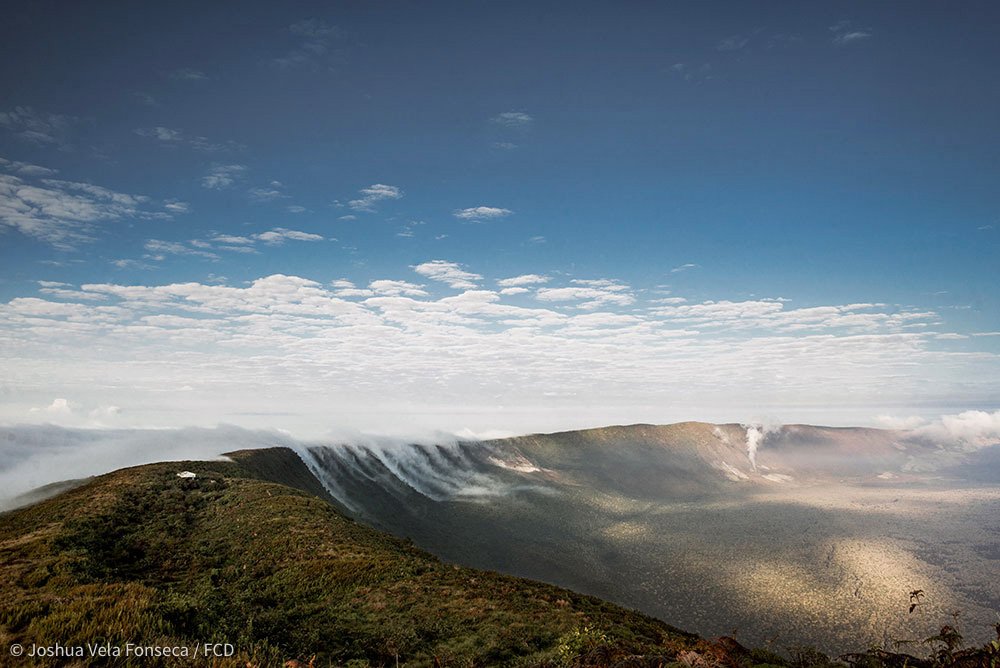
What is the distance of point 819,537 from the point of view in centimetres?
18038

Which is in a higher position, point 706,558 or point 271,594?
point 271,594

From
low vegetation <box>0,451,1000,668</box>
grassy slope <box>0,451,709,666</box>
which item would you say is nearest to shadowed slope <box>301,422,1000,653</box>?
grassy slope <box>0,451,709,666</box>

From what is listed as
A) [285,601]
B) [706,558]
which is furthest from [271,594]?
[706,558]

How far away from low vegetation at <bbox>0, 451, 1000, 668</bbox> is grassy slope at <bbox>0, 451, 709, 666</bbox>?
3.8 inches

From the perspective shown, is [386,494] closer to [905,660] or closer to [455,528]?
[455,528]

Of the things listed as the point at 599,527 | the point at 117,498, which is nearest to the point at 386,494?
the point at 599,527

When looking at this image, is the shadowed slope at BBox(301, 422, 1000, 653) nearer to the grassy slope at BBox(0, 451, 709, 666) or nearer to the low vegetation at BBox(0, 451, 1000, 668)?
the grassy slope at BBox(0, 451, 709, 666)

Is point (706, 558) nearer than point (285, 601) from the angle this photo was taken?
No

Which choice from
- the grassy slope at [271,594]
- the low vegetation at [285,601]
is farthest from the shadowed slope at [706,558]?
the low vegetation at [285,601]

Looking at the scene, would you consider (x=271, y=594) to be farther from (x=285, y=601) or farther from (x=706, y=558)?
(x=706, y=558)

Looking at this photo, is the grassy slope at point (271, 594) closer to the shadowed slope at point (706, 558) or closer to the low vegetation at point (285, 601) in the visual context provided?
the low vegetation at point (285, 601)

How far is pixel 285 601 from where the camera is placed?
22156mm

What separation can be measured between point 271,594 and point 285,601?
1.52m

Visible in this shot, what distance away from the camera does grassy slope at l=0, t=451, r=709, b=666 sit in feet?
42.7
